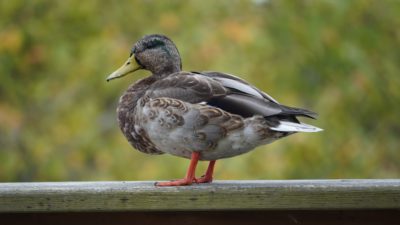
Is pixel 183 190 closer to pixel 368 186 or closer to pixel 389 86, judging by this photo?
pixel 368 186

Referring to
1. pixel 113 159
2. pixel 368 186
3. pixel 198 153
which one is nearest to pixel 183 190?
pixel 368 186

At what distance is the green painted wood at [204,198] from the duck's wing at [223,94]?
0.78m

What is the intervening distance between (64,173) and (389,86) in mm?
3175

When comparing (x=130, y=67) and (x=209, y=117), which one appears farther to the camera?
(x=130, y=67)

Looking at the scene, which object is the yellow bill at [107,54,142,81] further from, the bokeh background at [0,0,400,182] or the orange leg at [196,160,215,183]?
the bokeh background at [0,0,400,182]

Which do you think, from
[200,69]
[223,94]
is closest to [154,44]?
[223,94]

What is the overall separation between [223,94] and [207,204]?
92cm

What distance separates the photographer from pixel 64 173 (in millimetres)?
9008

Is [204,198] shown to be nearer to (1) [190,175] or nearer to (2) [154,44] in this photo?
(1) [190,175]

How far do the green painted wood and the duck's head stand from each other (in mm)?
1311

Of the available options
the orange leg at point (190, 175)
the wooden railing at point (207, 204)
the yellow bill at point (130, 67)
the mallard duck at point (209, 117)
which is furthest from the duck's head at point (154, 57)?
the wooden railing at point (207, 204)

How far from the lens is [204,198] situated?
2.44 meters

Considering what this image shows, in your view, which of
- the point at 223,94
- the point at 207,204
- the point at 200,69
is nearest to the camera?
the point at 207,204

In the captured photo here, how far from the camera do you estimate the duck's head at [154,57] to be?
12.1 ft
